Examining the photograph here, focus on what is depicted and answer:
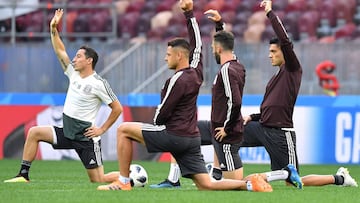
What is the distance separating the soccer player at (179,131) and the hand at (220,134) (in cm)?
64

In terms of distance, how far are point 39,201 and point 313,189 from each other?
12.5 feet

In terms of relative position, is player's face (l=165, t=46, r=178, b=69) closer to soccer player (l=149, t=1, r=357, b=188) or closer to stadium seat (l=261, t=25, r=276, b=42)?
soccer player (l=149, t=1, r=357, b=188)

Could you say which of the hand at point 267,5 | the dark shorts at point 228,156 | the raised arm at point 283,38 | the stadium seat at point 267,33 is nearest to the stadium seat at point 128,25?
the stadium seat at point 267,33

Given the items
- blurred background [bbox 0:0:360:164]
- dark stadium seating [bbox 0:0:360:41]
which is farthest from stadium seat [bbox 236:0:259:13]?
blurred background [bbox 0:0:360:164]

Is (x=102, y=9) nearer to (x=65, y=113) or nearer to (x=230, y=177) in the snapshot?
(x=65, y=113)

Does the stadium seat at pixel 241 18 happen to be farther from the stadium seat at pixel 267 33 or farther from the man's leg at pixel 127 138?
the man's leg at pixel 127 138

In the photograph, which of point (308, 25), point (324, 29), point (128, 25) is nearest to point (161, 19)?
point (128, 25)

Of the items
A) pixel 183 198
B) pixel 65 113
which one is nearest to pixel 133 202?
pixel 183 198

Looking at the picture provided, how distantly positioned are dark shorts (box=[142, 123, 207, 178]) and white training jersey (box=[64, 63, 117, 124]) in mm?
2330

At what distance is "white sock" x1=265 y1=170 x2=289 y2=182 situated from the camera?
13.7 meters

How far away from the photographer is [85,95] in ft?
51.2

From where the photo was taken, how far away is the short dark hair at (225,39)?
14.1 m

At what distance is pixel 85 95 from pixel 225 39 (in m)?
2.43

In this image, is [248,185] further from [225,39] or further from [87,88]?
[87,88]
